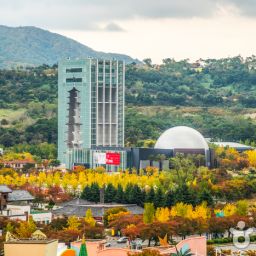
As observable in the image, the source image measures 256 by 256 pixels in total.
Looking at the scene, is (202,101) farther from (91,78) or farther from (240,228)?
(240,228)

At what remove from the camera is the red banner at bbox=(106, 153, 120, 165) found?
357 ft

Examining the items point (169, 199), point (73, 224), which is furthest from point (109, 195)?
point (73, 224)

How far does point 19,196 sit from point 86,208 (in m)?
5.09

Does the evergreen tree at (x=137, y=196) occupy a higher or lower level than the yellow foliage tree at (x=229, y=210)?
higher

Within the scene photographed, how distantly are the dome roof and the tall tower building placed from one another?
32.9 ft

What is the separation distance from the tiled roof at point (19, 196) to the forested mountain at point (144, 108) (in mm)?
48699

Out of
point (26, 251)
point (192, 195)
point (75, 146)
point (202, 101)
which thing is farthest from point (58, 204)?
point (202, 101)

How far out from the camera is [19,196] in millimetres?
79938

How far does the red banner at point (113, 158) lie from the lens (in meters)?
109

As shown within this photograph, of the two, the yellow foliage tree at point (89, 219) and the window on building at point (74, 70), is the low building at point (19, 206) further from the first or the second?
the window on building at point (74, 70)

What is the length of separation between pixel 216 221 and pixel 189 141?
4248 centimetres

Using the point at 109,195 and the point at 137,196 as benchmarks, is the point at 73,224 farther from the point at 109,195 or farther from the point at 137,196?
the point at 109,195

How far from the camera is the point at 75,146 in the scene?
120 meters

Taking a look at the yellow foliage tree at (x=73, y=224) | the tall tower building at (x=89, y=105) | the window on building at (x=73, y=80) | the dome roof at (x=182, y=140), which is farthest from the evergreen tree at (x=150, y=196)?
the window on building at (x=73, y=80)
